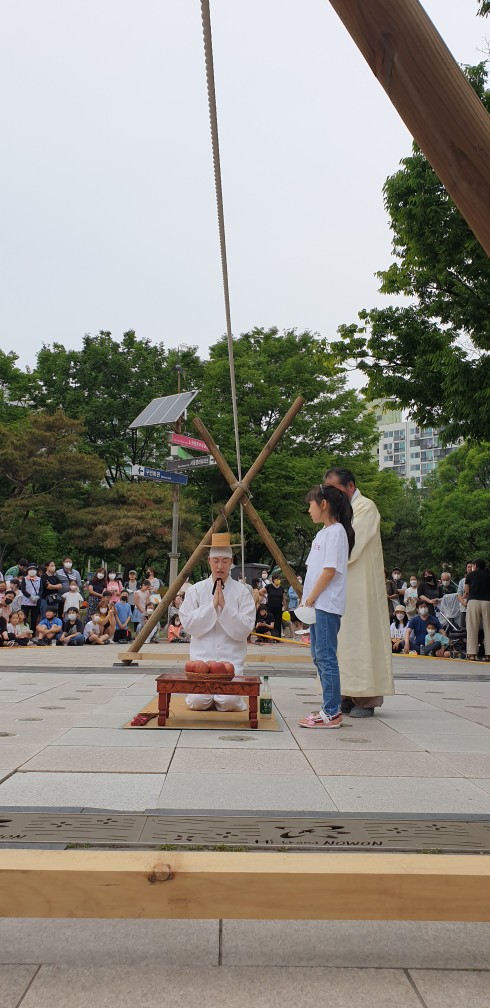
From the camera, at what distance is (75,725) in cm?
663

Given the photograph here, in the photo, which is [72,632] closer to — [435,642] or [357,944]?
[435,642]

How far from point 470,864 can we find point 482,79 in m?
14.5

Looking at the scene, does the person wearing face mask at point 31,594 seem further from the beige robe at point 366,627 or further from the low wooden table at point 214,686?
the low wooden table at point 214,686

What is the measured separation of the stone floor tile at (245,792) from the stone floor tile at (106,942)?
1320mm

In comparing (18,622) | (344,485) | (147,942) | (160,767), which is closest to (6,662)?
(18,622)

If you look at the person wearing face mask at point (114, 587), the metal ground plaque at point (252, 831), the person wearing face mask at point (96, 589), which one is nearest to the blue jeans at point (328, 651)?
the metal ground plaque at point (252, 831)

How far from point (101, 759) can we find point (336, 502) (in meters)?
2.72

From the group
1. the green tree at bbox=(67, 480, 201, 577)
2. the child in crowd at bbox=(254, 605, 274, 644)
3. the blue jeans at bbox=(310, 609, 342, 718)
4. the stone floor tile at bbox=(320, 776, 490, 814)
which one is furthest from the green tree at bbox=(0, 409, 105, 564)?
the stone floor tile at bbox=(320, 776, 490, 814)

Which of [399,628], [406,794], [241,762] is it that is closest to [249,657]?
[241,762]

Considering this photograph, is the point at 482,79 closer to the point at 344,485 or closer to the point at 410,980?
the point at 344,485

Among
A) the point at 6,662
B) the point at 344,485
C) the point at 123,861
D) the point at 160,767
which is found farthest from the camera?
the point at 6,662

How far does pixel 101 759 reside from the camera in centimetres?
514

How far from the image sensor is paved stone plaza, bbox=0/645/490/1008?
2.22 metres

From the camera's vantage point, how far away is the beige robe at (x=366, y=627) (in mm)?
7066
